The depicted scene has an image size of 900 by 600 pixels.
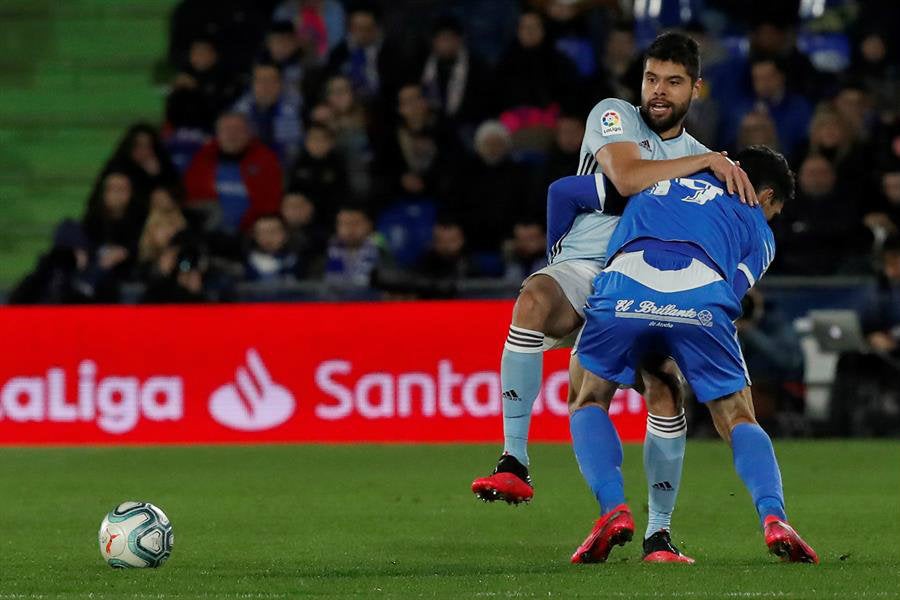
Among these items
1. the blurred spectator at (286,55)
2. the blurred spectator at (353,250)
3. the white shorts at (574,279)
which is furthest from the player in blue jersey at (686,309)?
the blurred spectator at (286,55)

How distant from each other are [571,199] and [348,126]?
8.83 m

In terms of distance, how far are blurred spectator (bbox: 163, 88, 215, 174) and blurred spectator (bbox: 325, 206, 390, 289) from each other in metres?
2.40

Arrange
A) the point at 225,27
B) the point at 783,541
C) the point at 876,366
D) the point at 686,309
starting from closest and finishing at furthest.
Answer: the point at 783,541, the point at 686,309, the point at 876,366, the point at 225,27

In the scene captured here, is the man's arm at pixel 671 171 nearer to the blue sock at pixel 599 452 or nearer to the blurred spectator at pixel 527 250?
the blue sock at pixel 599 452

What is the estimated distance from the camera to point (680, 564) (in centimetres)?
667

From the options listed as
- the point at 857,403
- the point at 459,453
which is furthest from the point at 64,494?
the point at 857,403

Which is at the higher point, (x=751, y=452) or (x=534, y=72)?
(x=534, y=72)

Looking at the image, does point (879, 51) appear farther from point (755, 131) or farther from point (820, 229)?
point (820, 229)

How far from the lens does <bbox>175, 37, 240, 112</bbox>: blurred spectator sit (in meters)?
16.3

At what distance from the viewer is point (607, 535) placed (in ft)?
21.4

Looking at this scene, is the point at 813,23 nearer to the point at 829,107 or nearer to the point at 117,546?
the point at 829,107

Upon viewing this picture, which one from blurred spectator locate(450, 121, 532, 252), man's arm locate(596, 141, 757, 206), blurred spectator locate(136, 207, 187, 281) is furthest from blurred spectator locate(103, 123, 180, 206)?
man's arm locate(596, 141, 757, 206)

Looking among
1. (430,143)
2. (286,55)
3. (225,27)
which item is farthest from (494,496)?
(225,27)

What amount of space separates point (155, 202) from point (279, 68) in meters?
2.01
